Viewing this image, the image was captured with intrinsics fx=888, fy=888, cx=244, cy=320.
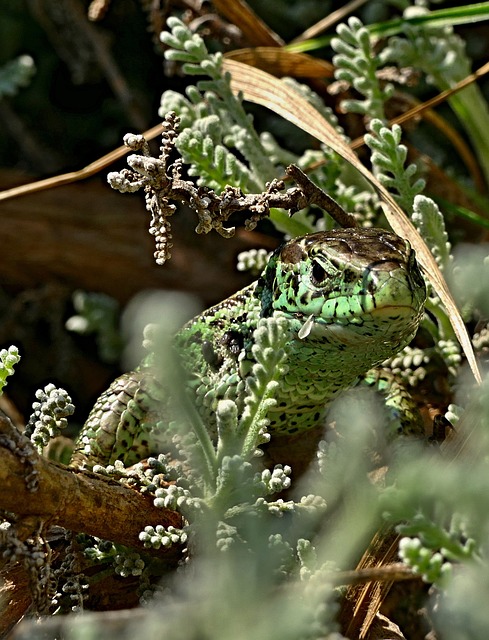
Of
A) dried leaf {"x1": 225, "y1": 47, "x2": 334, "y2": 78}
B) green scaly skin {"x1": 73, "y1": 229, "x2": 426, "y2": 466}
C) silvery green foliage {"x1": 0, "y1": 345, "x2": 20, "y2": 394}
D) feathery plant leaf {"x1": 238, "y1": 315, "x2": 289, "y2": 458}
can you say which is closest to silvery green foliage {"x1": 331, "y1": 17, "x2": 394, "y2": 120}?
dried leaf {"x1": 225, "y1": 47, "x2": 334, "y2": 78}

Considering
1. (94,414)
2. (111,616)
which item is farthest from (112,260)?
(111,616)

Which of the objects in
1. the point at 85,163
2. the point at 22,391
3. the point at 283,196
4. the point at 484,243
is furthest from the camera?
the point at 85,163

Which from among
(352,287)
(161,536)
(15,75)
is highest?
(15,75)

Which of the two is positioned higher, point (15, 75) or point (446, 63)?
point (15, 75)

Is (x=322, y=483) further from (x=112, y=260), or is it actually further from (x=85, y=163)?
(x=85, y=163)

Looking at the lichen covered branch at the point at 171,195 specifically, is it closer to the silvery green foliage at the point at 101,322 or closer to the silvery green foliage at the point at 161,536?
the silvery green foliage at the point at 161,536

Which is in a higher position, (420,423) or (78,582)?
(78,582)

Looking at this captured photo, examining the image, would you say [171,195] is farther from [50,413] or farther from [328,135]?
[328,135]

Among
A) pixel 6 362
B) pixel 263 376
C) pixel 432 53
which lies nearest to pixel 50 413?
pixel 6 362
